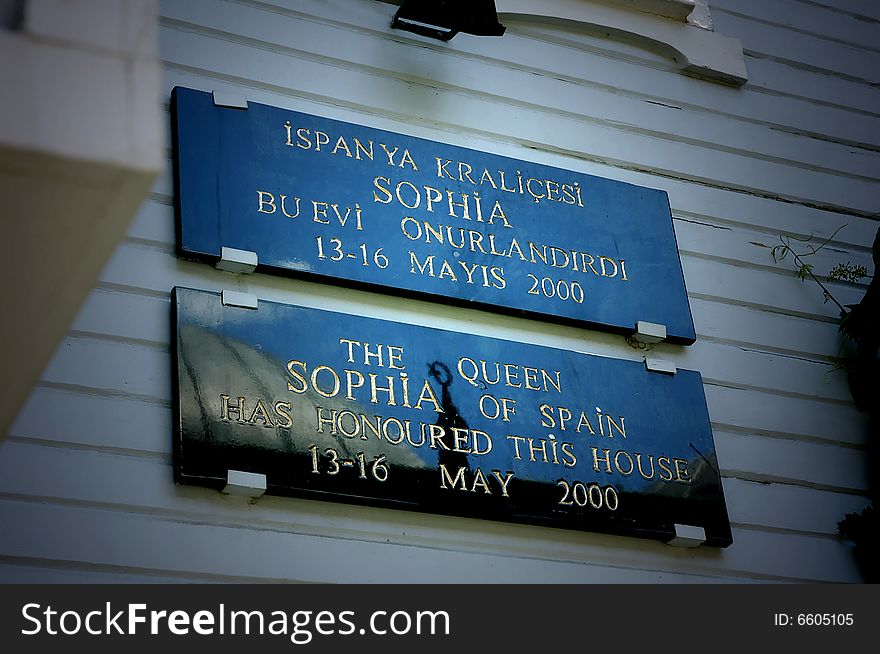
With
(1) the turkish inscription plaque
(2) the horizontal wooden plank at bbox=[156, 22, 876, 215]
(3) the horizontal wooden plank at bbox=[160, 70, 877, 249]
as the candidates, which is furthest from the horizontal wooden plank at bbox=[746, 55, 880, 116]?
(1) the turkish inscription plaque

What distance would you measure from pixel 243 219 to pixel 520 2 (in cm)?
144

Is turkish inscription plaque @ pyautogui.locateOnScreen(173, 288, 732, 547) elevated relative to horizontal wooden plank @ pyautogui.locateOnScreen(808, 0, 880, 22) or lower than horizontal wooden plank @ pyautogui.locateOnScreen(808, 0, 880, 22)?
lower

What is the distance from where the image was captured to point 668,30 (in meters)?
4.56

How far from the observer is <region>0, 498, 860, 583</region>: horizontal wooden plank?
116 inches

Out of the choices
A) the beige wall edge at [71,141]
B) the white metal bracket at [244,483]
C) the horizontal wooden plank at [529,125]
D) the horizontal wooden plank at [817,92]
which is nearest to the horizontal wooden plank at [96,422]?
the white metal bracket at [244,483]

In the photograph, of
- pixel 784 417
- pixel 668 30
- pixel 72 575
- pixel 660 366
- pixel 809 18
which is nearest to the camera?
pixel 72 575

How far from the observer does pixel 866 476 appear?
4.05m

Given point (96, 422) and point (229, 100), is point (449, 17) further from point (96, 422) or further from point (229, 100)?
point (96, 422)

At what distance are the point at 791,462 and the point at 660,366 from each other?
0.53 meters

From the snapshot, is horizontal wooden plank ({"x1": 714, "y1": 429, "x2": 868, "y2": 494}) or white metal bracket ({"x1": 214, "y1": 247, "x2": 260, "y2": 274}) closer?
white metal bracket ({"x1": 214, "y1": 247, "x2": 260, "y2": 274})

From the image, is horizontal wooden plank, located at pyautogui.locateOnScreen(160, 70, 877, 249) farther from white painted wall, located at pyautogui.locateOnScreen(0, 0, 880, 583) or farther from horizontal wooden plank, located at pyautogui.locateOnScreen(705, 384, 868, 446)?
horizontal wooden plank, located at pyautogui.locateOnScreen(705, 384, 868, 446)

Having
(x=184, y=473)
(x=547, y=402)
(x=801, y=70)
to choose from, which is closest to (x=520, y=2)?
(x=801, y=70)

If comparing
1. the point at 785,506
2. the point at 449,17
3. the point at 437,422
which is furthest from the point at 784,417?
the point at 449,17

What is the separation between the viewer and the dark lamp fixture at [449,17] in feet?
12.6
